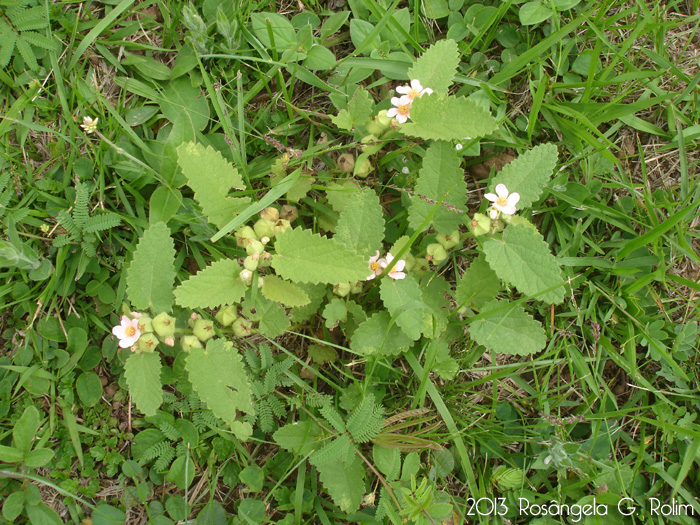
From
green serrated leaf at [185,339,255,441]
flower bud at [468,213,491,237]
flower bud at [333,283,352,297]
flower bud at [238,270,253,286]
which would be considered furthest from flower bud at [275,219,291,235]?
flower bud at [468,213,491,237]

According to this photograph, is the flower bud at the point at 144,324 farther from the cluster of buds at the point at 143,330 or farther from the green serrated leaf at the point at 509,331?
the green serrated leaf at the point at 509,331

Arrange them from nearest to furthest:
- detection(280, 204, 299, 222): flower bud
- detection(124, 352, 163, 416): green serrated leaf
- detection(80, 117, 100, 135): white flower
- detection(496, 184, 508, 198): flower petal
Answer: detection(124, 352, 163, 416): green serrated leaf < detection(496, 184, 508, 198): flower petal < detection(80, 117, 100, 135): white flower < detection(280, 204, 299, 222): flower bud

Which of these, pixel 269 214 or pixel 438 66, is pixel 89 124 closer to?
pixel 269 214

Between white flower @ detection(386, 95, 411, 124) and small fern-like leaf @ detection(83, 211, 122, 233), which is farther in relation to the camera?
small fern-like leaf @ detection(83, 211, 122, 233)

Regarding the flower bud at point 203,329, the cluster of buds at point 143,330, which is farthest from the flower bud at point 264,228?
the cluster of buds at point 143,330

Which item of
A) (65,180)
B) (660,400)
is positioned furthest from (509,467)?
(65,180)

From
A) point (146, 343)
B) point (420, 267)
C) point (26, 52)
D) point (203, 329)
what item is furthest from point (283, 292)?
point (26, 52)

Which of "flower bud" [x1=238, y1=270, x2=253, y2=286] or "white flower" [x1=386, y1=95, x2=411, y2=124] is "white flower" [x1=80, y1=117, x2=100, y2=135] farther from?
"white flower" [x1=386, y1=95, x2=411, y2=124]
